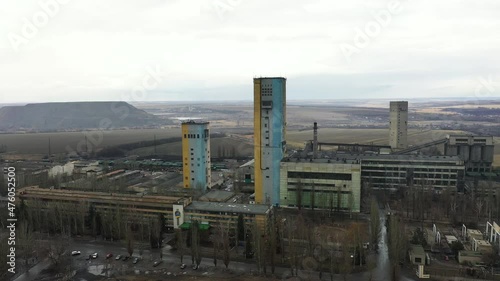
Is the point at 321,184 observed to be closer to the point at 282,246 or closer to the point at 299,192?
the point at 299,192

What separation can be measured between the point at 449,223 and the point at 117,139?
1771 inches

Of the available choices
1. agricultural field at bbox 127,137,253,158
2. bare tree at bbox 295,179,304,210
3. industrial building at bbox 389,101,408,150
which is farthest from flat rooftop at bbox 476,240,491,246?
agricultural field at bbox 127,137,253,158

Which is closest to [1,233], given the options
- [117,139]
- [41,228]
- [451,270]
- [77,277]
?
[41,228]

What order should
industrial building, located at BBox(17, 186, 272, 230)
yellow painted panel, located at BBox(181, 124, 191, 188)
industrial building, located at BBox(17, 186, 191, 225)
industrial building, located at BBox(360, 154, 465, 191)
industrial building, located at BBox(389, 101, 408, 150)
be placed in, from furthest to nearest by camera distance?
industrial building, located at BBox(389, 101, 408, 150), industrial building, located at BBox(360, 154, 465, 191), yellow painted panel, located at BBox(181, 124, 191, 188), industrial building, located at BBox(17, 186, 191, 225), industrial building, located at BBox(17, 186, 272, 230)

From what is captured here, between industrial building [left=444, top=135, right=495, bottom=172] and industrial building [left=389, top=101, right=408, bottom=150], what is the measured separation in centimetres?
735

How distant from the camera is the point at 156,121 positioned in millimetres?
75938

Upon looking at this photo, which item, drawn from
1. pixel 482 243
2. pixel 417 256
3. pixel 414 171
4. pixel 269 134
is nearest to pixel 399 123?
pixel 414 171

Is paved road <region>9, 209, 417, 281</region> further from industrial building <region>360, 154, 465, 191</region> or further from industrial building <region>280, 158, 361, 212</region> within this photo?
industrial building <region>360, 154, 465, 191</region>

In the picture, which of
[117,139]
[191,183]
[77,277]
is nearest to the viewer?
[77,277]

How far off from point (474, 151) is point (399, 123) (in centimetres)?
810

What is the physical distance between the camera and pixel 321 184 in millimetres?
18594

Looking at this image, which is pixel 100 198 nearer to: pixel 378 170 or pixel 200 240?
pixel 200 240

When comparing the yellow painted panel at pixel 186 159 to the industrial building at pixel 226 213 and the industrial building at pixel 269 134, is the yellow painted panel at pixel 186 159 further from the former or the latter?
the industrial building at pixel 226 213

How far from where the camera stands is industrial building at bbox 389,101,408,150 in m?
32.0
